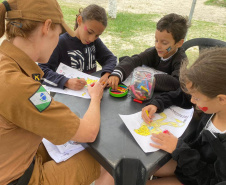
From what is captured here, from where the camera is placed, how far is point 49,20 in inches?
34.0

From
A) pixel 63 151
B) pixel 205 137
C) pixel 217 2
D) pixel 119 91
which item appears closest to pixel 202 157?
pixel 205 137

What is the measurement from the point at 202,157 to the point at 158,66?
2.61ft

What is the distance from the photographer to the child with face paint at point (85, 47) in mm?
1560

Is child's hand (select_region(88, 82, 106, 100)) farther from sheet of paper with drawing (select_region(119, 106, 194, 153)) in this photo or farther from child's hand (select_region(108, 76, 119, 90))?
sheet of paper with drawing (select_region(119, 106, 194, 153))

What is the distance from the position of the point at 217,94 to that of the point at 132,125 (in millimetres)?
409

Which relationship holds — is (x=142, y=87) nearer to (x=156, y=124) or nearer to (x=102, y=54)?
(x=156, y=124)

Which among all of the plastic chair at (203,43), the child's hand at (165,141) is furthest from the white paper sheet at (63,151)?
the plastic chair at (203,43)

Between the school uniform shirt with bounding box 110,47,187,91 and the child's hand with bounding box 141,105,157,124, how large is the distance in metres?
0.25

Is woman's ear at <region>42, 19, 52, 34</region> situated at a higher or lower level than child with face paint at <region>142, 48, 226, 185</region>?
higher

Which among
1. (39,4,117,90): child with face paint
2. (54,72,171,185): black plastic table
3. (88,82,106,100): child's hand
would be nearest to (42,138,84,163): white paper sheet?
(54,72,171,185): black plastic table

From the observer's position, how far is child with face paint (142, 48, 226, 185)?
87cm

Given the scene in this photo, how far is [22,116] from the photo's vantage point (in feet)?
2.44

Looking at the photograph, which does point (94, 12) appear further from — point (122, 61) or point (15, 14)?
point (15, 14)

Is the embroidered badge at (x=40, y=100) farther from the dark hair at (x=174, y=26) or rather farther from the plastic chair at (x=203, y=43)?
the plastic chair at (x=203, y=43)
